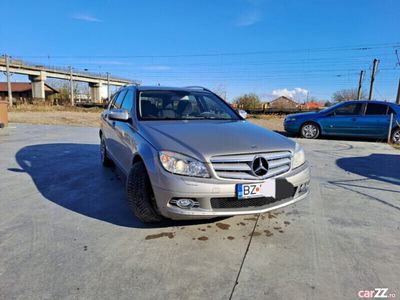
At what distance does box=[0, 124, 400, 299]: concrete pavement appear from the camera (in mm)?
1946

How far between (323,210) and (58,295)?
2782mm

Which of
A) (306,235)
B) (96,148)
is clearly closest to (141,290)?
(306,235)

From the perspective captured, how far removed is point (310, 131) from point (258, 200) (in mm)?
8158

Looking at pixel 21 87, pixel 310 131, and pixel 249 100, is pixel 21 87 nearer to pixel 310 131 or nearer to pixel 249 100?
pixel 249 100

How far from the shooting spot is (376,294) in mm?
1906

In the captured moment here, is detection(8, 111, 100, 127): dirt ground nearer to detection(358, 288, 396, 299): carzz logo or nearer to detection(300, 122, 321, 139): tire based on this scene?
detection(300, 122, 321, 139): tire

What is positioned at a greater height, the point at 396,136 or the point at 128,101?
the point at 128,101

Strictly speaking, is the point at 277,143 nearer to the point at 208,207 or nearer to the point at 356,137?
the point at 208,207

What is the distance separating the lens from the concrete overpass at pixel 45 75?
2068 inches

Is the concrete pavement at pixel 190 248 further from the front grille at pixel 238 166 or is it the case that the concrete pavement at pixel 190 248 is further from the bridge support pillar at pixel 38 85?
the bridge support pillar at pixel 38 85

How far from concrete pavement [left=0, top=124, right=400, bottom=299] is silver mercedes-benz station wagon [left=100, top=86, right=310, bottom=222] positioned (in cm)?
33

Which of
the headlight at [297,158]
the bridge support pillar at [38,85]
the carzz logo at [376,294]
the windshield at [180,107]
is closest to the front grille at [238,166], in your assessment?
the headlight at [297,158]

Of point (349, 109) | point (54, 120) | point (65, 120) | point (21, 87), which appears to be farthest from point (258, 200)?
point (21, 87)

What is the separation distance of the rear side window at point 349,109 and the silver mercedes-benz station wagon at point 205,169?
24.5 ft
